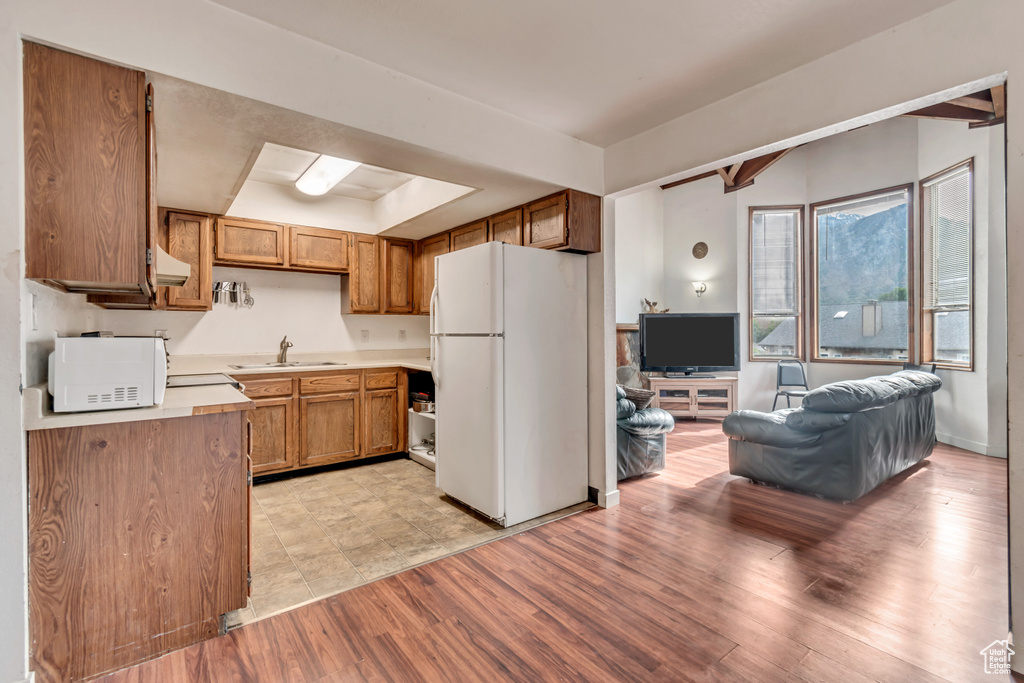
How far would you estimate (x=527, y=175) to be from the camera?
9.27 ft

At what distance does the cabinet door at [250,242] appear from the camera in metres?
3.89

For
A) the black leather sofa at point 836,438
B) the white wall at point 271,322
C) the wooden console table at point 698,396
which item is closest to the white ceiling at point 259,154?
the white wall at point 271,322

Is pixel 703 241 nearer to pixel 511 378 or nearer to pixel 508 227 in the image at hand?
pixel 508 227

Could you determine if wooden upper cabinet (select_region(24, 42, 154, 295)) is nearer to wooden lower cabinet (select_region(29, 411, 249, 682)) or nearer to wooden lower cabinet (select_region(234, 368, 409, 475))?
wooden lower cabinet (select_region(29, 411, 249, 682))

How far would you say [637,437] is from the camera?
3.82m

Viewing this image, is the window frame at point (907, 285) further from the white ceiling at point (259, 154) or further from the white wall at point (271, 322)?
the white wall at point (271, 322)

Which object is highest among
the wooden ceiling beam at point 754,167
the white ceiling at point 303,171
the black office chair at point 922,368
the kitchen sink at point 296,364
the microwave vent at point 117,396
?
the wooden ceiling beam at point 754,167

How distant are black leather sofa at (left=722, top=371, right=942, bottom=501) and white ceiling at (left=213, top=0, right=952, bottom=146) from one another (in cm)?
223

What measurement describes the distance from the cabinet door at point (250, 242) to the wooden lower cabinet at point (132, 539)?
2.52 m

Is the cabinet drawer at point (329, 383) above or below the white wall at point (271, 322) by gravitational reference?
below

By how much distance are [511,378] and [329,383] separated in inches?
77.1

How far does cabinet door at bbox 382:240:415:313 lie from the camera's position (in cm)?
476

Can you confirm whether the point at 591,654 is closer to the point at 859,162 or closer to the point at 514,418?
the point at 514,418

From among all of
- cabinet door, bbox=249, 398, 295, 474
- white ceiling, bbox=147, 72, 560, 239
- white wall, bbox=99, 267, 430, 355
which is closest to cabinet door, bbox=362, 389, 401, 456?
cabinet door, bbox=249, 398, 295, 474
